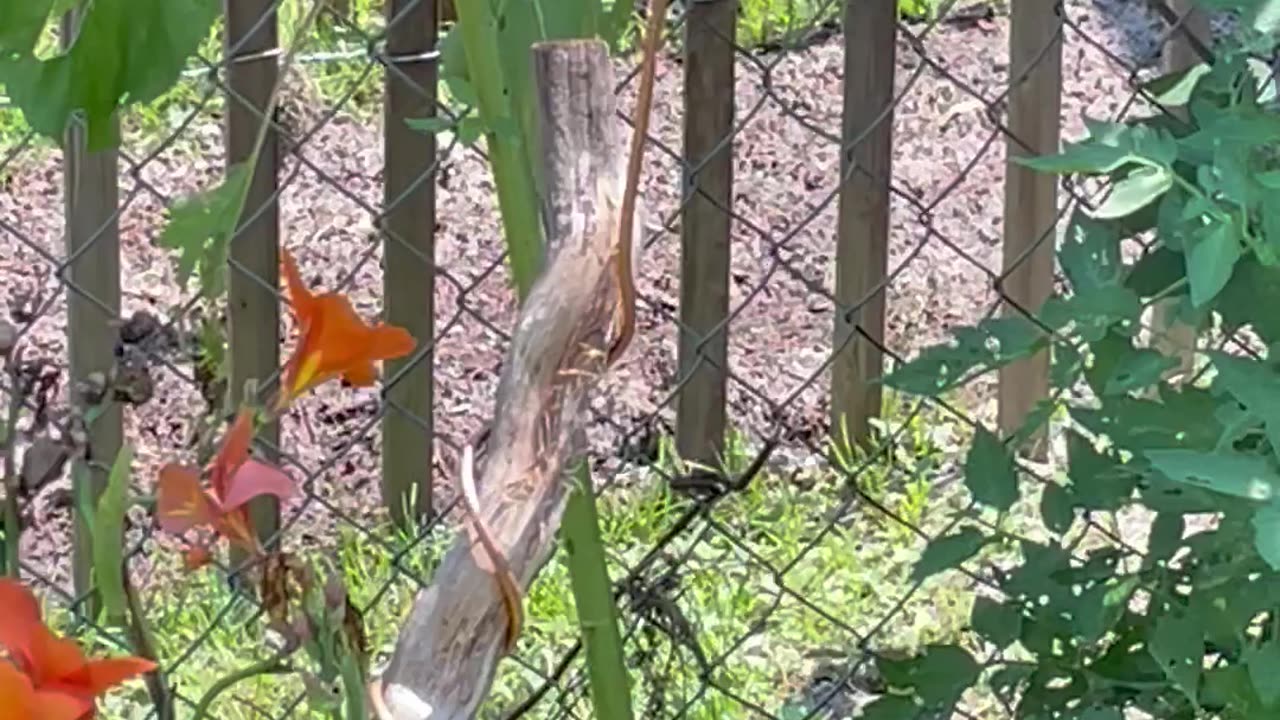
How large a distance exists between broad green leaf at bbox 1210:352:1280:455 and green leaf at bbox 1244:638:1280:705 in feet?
0.51

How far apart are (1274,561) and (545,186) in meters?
0.40

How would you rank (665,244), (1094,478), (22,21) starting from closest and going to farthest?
1. (22,21)
2. (1094,478)
3. (665,244)

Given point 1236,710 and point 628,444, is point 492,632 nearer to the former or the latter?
point 1236,710

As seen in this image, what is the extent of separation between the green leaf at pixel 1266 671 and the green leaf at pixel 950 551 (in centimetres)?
24

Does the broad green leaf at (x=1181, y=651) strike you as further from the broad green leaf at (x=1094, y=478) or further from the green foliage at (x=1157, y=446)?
the broad green leaf at (x=1094, y=478)

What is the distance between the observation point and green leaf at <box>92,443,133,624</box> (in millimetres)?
734

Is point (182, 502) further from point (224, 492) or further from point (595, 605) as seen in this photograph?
point (595, 605)

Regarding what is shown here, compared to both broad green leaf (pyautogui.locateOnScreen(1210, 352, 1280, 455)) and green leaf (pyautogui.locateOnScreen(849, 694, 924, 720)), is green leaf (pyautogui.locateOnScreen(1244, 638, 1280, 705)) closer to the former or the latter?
broad green leaf (pyautogui.locateOnScreen(1210, 352, 1280, 455))

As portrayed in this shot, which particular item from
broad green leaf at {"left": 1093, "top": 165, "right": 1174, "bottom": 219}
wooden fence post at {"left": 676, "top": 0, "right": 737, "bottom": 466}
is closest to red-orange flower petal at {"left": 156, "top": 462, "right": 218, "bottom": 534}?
broad green leaf at {"left": 1093, "top": 165, "right": 1174, "bottom": 219}

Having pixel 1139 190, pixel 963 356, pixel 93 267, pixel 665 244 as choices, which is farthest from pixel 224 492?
pixel 665 244

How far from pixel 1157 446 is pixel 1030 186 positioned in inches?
42.9

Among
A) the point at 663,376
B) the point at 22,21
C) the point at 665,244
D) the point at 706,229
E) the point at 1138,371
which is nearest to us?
the point at 22,21

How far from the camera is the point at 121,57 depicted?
1065mm

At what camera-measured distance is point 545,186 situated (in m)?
0.83
